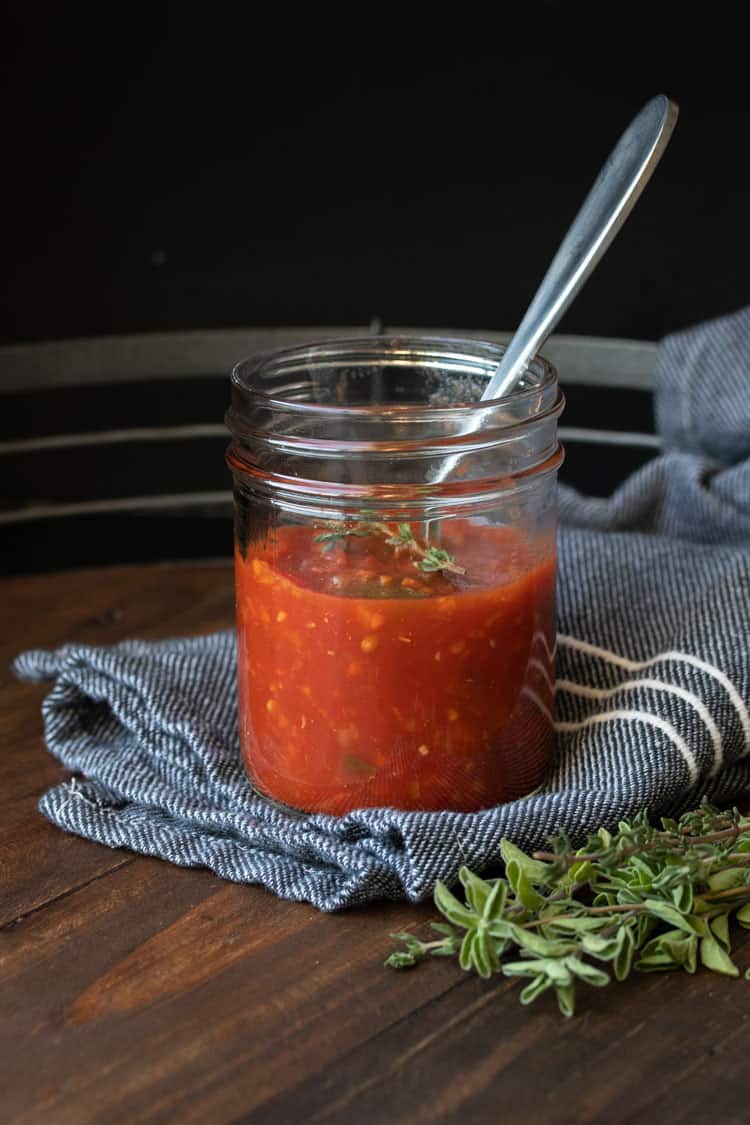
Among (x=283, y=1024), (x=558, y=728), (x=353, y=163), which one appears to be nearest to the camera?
(x=283, y=1024)

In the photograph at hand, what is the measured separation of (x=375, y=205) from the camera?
1745 mm

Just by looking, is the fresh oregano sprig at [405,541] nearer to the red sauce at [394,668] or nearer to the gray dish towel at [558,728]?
the red sauce at [394,668]

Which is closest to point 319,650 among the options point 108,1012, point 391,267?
point 108,1012

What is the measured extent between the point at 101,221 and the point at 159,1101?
127 cm

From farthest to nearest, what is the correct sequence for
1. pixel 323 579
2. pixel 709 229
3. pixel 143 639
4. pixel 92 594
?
pixel 709 229
pixel 92 594
pixel 143 639
pixel 323 579

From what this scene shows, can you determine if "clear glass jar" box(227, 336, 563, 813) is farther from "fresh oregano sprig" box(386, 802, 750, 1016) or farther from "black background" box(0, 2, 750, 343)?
"black background" box(0, 2, 750, 343)

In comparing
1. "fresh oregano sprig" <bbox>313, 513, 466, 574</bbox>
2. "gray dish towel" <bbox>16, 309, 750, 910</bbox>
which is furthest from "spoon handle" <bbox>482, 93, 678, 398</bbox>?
"gray dish towel" <bbox>16, 309, 750, 910</bbox>

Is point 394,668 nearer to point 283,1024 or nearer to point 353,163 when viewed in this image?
point 283,1024

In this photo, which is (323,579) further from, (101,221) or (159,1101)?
(101,221)

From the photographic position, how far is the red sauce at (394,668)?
2.89 feet

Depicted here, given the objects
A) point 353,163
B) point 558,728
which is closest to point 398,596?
point 558,728

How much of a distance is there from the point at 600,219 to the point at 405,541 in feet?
0.76

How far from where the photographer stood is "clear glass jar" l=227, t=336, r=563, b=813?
2.88 ft

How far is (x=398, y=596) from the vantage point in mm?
875
